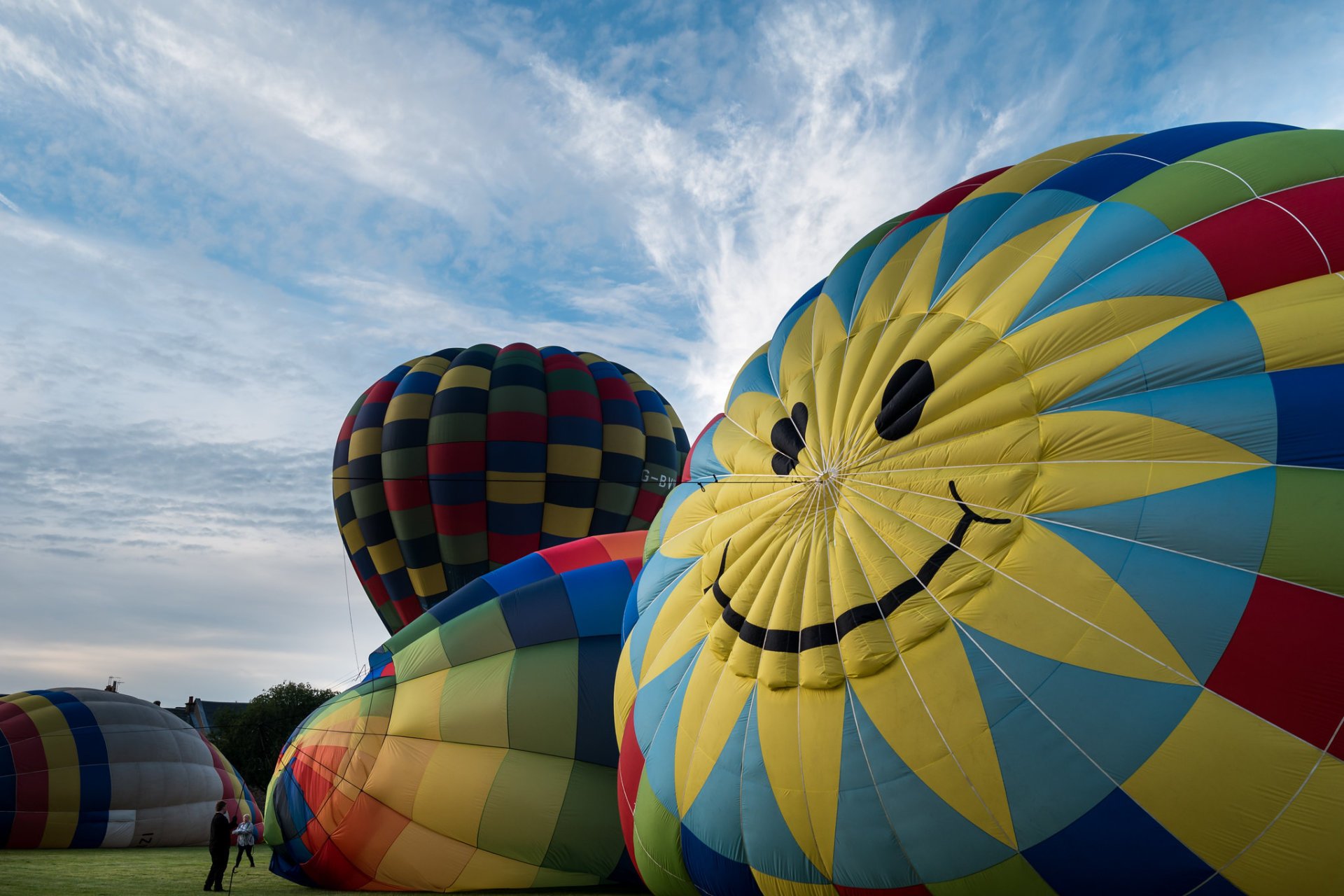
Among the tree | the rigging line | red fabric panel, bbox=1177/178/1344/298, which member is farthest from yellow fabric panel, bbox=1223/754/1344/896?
the tree

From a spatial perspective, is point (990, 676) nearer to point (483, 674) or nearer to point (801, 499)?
point (801, 499)

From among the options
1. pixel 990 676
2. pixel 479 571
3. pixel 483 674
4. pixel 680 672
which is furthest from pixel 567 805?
pixel 479 571

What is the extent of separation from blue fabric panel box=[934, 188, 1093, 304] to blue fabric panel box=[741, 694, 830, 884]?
8.22 feet

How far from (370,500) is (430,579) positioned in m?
1.66

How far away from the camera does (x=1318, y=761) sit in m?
3.34

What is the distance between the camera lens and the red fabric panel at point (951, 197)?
552 centimetres

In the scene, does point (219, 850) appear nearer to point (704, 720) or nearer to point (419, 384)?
point (704, 720)

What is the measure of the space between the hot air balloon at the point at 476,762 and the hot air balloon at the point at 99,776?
8097 millimetres

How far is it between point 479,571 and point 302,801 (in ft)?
22.9

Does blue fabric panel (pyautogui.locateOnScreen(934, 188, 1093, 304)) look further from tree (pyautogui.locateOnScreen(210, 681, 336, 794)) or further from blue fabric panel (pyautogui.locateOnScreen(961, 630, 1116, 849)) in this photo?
tree (pyautogui.locateOnScreen(210, 681, 336, 794))

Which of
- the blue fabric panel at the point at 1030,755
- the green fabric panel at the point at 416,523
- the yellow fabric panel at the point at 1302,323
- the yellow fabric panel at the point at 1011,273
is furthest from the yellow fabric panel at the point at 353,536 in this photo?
the yellow fabric panel at the point at 1302,323

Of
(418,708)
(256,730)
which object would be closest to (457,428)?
(418,708)

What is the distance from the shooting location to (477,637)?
7020mm

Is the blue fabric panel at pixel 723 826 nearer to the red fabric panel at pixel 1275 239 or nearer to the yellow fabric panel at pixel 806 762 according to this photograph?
the yellow fabric panel at pixel 806 762
